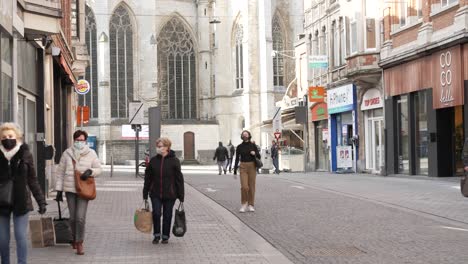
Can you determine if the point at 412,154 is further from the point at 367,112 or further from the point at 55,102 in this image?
the point at 55,102

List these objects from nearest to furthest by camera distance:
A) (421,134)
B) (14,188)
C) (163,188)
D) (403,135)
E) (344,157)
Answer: (14,188), (163,188), (421,134), (403,135), (344,157)

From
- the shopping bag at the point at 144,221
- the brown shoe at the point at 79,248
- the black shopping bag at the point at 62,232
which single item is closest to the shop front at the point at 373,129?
the shopping bag at the point at 144,221

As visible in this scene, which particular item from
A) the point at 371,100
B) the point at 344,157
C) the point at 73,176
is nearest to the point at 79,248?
the point at 73,176

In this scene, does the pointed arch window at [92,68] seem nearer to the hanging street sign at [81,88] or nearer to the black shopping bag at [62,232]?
the hanging street sign at [81,88]

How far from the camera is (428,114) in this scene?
27156mm

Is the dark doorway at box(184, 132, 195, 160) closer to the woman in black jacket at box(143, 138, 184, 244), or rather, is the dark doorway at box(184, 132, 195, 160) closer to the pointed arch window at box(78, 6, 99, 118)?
the pointed arch window at box(78, 6, 99, 118)

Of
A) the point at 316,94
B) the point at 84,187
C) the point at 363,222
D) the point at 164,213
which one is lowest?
the point at 363,222

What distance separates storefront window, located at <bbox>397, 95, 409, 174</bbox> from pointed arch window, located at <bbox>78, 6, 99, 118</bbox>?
39384mm

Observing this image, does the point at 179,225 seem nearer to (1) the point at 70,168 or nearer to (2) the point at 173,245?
(2) the point at 173,245

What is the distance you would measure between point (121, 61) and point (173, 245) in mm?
56982

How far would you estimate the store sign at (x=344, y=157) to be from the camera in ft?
116

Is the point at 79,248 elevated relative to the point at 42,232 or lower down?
lower down

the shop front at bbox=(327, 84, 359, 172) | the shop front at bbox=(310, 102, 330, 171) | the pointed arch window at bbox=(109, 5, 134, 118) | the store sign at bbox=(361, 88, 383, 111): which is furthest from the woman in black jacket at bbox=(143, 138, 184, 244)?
the pointed arch window at bbox=(109, 5, 134, 118)

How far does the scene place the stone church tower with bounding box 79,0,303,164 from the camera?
64.7m
